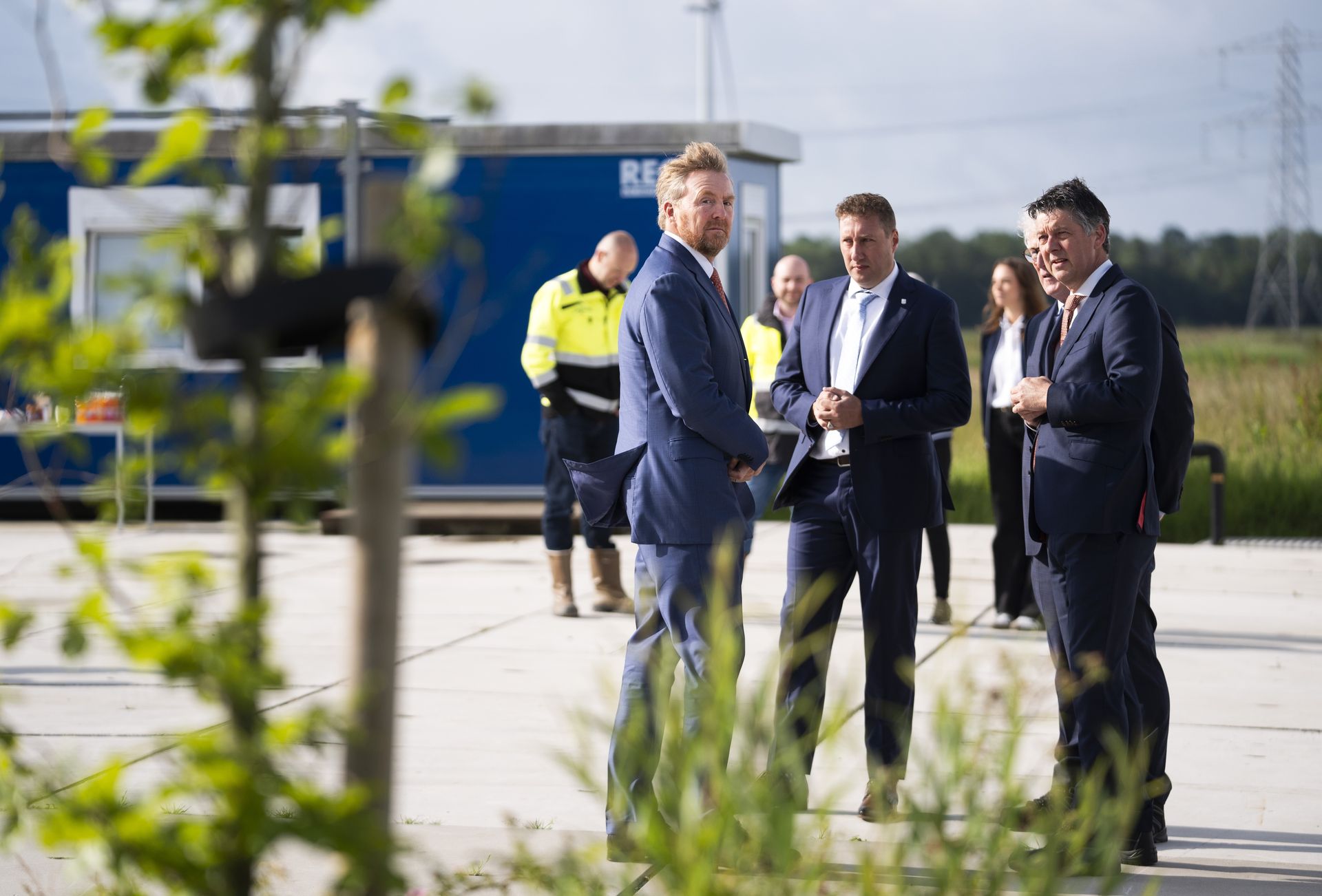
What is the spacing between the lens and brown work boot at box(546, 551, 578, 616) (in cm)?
866

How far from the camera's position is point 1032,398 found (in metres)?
4.44

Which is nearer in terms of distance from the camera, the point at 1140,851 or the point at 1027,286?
the point at 1140,851

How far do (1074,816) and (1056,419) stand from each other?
1884mm

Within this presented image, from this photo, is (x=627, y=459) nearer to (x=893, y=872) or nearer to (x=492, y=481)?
(x=893, y=872)

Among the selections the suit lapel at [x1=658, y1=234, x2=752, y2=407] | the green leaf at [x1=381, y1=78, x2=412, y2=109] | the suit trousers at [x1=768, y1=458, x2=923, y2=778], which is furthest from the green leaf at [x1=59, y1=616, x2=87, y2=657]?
the suit trousers at [x1=768, y1=458, x2=923, y2=778]

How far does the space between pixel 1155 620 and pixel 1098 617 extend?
0.43 metres

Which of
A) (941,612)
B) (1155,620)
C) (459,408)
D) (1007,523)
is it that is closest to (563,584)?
(941,612)

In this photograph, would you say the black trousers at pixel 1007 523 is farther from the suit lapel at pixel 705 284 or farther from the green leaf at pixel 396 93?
the green leaf at pixel 396 93

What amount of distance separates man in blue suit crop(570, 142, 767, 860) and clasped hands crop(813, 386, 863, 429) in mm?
405

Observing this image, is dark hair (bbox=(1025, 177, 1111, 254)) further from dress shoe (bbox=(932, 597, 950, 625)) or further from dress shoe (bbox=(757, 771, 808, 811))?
dress shoe (bbox=(932, 597, 950, 625))

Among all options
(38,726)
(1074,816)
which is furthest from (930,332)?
(38,726)

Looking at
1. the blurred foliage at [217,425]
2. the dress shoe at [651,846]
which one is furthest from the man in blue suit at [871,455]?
the blurred foliage at [217,425]

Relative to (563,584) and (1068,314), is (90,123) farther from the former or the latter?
(563,584)

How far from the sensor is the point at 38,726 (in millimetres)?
5961
